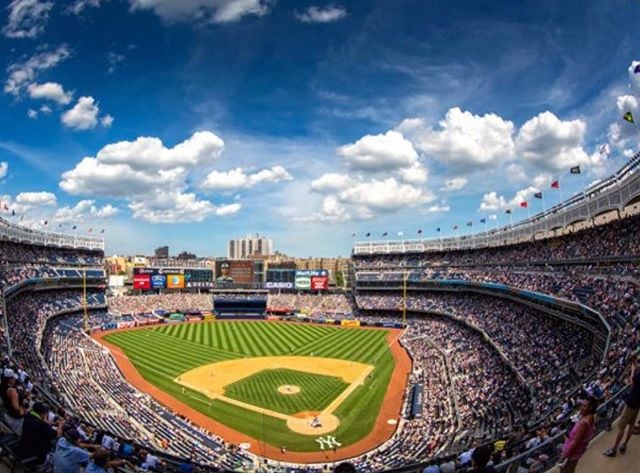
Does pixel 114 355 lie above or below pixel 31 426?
below

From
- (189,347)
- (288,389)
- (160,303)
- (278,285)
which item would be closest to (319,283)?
(278,285)

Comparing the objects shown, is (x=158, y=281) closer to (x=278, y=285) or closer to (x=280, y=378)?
(x=278, y=285)

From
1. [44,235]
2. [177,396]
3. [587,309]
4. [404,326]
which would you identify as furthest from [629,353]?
[44,235]

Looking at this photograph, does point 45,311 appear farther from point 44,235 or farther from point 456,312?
point 456,312

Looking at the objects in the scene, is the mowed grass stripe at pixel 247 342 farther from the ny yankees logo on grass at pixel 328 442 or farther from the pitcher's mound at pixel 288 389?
the ny yankees logo on grass at pixel 328 442

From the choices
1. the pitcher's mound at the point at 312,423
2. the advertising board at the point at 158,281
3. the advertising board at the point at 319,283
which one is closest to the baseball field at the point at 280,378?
the pitcher's mound at the point at 312,423
